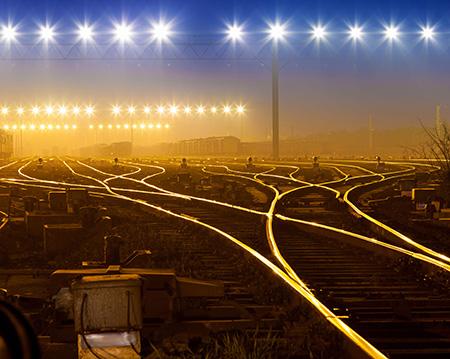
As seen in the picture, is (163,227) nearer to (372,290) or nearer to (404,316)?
(372,290)

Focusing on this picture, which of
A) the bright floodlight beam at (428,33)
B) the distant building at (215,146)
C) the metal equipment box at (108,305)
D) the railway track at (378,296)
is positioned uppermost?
the bright floodlight beam at (428,33)

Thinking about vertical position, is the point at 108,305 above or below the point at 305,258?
above

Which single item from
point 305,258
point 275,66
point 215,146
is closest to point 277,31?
point 275,66

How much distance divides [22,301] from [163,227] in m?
7.54

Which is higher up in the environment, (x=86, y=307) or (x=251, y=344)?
(x=86, y=307)

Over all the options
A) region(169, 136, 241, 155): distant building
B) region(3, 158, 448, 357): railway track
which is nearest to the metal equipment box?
region(3, 158, 448, 357): railway track

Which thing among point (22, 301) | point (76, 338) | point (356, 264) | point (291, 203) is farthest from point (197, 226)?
point (76, 338)

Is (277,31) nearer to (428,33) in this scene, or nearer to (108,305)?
(428,33)

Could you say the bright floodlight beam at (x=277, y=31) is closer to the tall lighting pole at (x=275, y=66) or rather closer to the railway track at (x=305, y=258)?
the tall lighting pole at (x=275, y=66)

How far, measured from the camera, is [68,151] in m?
139

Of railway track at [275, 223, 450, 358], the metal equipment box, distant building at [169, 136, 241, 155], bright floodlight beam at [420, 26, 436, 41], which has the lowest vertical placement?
railway track at [275, 223, 450, 358]

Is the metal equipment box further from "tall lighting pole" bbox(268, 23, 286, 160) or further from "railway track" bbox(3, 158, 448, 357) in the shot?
"tall lighting pole" bbox(268, 23, 286, 160)

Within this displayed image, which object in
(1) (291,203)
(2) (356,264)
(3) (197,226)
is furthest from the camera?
(1) (291,203)

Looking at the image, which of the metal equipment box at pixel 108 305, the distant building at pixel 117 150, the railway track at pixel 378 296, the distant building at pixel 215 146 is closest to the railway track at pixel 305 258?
the railway track at pixel 378 296
